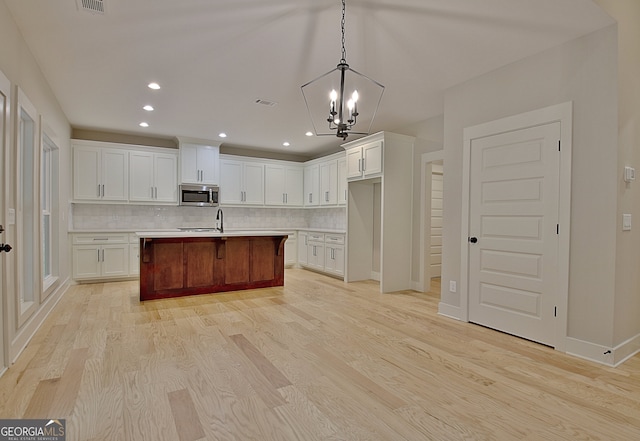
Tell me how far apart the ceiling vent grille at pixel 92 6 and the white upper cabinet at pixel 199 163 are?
13.2 ft

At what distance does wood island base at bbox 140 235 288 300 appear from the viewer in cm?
453

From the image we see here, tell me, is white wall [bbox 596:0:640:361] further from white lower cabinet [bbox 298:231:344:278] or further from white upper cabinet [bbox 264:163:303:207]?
white upper cabinet [bbox 264:163:303:207]

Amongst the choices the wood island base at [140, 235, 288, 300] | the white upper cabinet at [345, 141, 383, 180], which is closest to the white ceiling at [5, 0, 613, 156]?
the white upper cabinet at [345, 141, 383, 180]

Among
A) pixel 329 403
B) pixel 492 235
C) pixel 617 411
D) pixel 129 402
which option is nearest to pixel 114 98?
pixel 129 402

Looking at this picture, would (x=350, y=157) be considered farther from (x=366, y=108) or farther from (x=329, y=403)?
(x=329, y=403)

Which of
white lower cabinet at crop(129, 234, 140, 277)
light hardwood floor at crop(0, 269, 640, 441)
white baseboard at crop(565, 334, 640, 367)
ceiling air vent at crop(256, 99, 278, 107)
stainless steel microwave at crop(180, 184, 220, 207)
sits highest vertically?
ceiling air vent at crop(256, 99, 278, 107)

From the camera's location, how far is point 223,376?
95.3 inches

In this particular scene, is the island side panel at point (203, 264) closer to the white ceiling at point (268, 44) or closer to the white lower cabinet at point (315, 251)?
the white ceiling at point (268, 44)

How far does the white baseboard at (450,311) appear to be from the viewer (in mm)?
3818

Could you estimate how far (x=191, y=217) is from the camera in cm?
695

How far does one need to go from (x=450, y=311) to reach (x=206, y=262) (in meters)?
3.30

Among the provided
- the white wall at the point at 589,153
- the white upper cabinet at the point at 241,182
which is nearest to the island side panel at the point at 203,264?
the white upper cabinet at the point at 241,182

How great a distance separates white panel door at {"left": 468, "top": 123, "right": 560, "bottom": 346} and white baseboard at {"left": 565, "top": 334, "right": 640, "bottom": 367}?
17 centimetres

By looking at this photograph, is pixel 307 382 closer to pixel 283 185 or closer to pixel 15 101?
pixel 15 101
